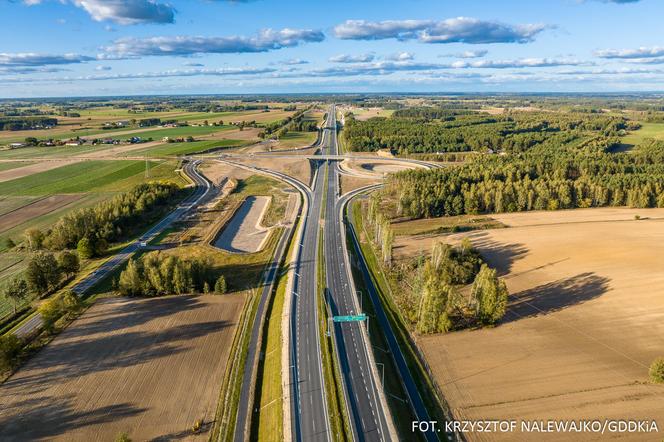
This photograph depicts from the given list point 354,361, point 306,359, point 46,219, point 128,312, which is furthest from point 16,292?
point 354,361

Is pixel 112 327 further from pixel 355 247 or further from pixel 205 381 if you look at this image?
pixel 355 247

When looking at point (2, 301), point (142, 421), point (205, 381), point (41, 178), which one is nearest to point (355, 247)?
point (205, 381)

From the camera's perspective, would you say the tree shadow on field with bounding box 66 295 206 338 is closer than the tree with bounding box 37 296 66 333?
No

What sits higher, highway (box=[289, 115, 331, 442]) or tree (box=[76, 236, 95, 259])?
tree (box=[76, 236, 95, 259])

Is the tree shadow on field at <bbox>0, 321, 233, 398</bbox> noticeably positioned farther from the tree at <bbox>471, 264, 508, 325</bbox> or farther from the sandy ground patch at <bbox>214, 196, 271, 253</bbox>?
the tree at <bbox>471, 264, 508, 325</bbox>

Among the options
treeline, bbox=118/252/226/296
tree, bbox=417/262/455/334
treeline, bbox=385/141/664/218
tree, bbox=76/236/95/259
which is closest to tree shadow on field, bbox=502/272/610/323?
tree, bbox=417/262/455/334

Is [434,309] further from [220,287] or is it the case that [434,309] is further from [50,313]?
[50,313]

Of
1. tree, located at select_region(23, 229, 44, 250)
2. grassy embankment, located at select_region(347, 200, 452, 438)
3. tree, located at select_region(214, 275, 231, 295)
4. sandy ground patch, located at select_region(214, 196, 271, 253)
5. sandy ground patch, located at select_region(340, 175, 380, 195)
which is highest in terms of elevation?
sandy ground patch, located at select_region(340, 175, 380, 195)
